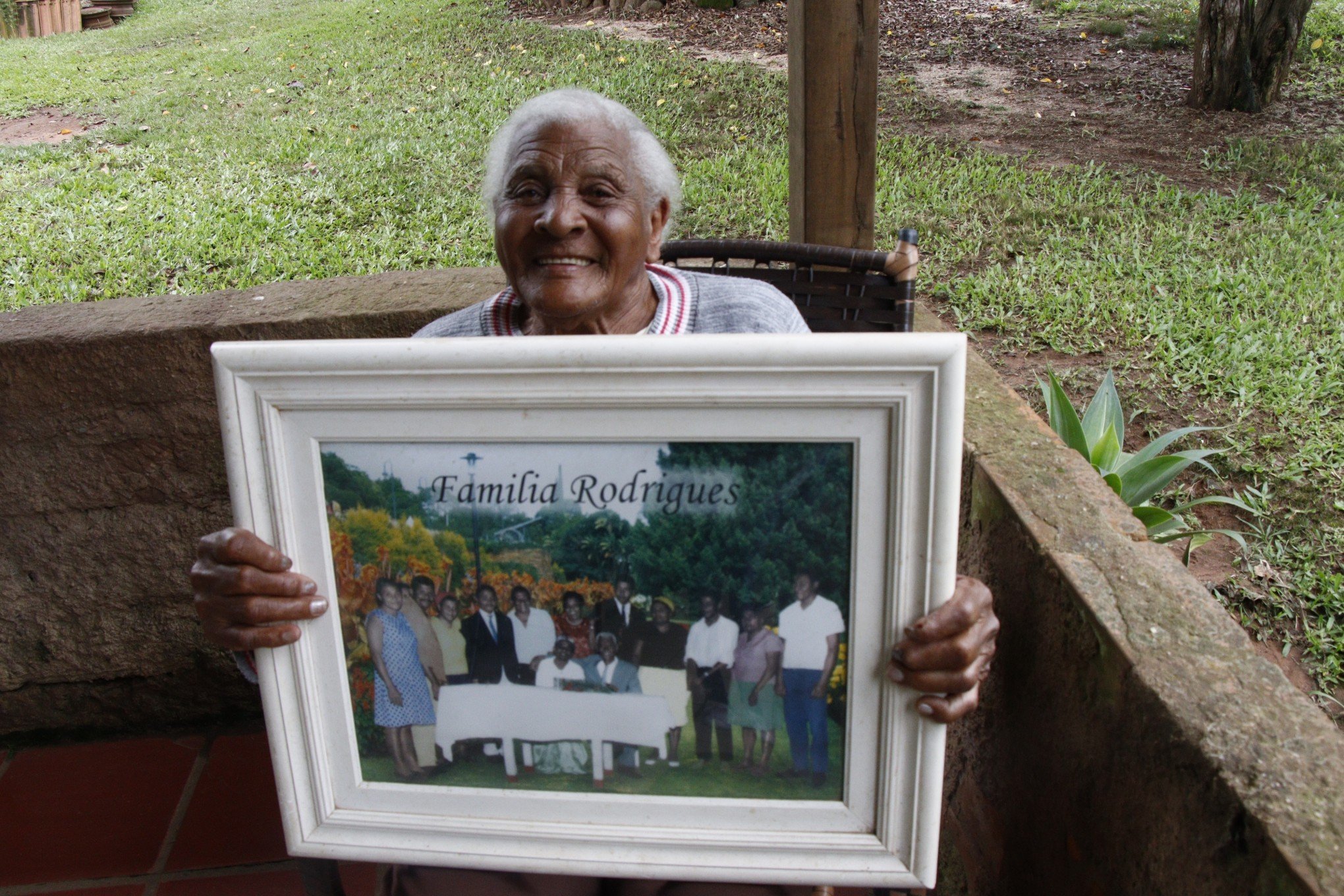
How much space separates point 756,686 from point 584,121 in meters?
0.90

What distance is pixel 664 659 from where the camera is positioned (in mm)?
1091

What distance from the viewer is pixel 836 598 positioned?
1.05m

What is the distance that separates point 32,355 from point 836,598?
5.62 ft

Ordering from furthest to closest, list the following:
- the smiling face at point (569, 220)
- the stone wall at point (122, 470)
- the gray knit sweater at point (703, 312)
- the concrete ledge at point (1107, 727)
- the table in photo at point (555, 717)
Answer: the stone wall at point (122, 470)
the gray knit sweater at point (703, 312)
the smiling face at point (569, 220)
the table in photo at point (555, 717)
the concrete ledge at point (1107, 727)

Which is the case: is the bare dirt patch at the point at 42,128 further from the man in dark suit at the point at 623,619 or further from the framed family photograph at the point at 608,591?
the man in dark suit at the point at 623,619

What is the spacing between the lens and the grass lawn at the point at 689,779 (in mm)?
1097

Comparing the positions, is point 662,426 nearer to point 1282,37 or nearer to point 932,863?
point 932,863

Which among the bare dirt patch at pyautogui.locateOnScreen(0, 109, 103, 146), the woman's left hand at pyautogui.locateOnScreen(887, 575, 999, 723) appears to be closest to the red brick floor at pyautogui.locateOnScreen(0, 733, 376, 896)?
the woman's left hand at pyautogui.locateOnScreen(887, 575, 999, 723)

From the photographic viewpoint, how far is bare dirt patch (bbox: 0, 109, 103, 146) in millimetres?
5758

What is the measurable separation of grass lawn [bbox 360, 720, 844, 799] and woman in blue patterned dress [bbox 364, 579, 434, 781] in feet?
0.23

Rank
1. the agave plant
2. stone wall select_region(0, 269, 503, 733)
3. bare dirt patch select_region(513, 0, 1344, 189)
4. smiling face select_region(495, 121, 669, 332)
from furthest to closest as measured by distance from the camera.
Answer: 1. bare dirt patch select_region(513, 0, 1344, 189)
2. the agave plant
3. stone wall select_region(0, 269, 503, 733)
4. smiling face select_region(495, 121, 669, 332)

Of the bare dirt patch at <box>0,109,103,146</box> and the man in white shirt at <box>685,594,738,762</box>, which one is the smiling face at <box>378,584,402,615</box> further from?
the bare dirt patch at <box>0,109,103,146</box>

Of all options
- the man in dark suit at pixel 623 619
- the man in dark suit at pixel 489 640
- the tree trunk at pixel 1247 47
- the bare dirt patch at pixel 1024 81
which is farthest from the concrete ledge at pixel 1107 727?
the tree trunk at pixel 1247 47

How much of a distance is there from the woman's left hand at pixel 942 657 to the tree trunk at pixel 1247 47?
6.15 meters
